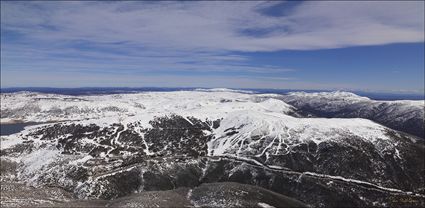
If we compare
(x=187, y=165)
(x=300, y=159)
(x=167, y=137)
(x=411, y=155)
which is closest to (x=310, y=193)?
(x=300, y=159)

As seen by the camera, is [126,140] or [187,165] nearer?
[187,165]

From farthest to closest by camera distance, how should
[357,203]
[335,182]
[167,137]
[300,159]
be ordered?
[167,137] < [300,159] < [335,182] < [357,203]

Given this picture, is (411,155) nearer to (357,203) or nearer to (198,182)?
(357,203)

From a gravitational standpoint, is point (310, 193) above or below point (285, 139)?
below

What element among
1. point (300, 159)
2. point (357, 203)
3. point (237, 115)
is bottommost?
point (357, 203)

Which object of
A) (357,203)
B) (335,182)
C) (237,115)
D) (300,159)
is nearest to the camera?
(357,203)

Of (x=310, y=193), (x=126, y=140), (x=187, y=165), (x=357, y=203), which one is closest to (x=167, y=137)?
(x=126, y=140)
